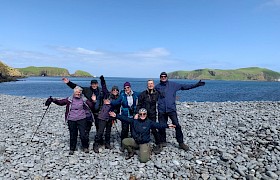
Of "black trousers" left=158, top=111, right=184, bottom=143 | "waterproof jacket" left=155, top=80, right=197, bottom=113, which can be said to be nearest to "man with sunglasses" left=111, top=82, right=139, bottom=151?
"waterproof jacket" left=155, top=80, right=197, bottom=113

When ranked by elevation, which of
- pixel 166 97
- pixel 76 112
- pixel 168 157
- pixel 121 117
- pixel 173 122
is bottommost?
pixel 168 157

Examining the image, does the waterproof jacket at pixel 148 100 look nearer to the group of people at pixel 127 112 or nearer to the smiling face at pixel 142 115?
the group of people at pixel 127 112

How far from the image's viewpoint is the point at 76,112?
988cm

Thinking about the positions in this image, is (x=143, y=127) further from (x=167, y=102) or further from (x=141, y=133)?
(x=167, y=102)

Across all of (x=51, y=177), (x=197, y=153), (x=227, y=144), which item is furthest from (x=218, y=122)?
(x=51, y=177)

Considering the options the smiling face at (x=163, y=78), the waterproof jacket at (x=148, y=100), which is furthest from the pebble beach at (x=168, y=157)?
the smiling face at (x=163, y=78)

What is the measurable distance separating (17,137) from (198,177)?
8.45 meters

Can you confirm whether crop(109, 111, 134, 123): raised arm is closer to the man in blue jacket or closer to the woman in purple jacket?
the woman in purple jacket

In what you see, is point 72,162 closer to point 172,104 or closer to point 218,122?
point 172,104

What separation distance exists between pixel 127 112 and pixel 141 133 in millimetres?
1030

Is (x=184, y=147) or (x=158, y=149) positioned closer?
(x=158, y=149)

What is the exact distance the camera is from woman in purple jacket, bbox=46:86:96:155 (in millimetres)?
9836

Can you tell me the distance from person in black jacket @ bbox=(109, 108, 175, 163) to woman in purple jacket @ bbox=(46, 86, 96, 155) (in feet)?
3.65

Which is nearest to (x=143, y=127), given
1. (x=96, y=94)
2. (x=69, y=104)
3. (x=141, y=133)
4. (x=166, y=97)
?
(x=141, y=133)
